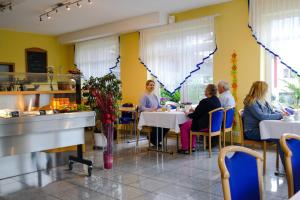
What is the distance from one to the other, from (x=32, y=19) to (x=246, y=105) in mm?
5471

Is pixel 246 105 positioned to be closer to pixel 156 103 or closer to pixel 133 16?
pixel 156 103

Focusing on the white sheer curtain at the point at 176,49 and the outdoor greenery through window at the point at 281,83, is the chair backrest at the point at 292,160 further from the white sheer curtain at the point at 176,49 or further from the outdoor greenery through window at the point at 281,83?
the white sheer curtain at the point at 176,49

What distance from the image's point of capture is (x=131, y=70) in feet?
25.9

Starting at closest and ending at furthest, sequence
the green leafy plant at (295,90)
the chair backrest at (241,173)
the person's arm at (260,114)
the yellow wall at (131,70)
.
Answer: the chair backrest at (241,173) → the person's arm at (260,114) → the green leafy plant at (295,90) → the yellow wall at (131,70)

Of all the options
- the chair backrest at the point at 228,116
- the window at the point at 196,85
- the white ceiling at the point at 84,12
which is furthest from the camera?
the window at the point at 196,85

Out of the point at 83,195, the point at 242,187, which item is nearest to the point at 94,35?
the point at 83,195

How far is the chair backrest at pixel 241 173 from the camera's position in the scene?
1402 mm

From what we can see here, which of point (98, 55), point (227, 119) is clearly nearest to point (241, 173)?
point (227, 119)

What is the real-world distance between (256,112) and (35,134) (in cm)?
273

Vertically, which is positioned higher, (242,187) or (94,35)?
(94,35)

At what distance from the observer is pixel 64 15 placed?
6801 millimetres

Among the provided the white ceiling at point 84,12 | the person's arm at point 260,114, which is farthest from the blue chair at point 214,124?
the white ceiling at point 84,12

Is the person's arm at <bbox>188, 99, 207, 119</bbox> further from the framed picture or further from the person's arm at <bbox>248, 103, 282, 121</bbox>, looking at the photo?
the framed picture

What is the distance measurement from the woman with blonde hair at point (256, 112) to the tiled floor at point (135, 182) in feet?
1.92
